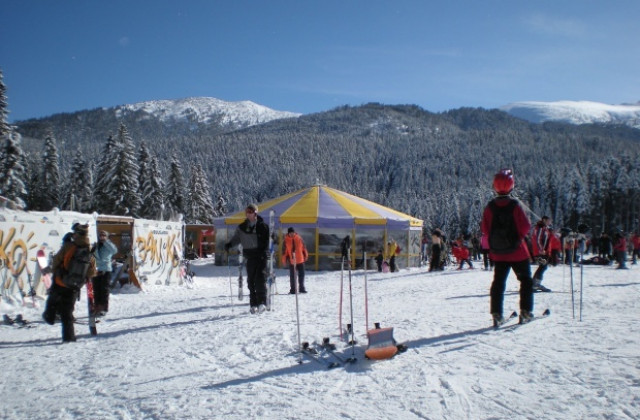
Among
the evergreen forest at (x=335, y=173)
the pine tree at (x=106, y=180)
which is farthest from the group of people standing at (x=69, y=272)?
the pine tree at (x=106, y=180)

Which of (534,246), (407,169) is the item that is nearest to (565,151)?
(407,169)

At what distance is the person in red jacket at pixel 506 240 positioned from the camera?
18.0 feet

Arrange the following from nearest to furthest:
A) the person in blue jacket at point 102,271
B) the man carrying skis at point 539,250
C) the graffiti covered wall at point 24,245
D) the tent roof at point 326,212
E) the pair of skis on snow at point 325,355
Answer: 1. the pair of skis on snow at point 325,355
2. the person in blue jacket at point 102,271
3. the graffiti covered wall at point 24,245
4. the man carrying skis at point 539,250
5. the tent roof at point 326,212

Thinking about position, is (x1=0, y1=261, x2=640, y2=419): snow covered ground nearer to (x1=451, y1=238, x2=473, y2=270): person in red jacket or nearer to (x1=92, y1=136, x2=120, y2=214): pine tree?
(x1=451, y1=238, x2=473, y2=270): person in red jacket

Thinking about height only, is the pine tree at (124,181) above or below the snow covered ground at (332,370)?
above

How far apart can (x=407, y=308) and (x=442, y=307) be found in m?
0.57

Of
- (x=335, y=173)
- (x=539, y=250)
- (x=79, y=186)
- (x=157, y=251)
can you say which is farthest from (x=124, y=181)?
(x=335, y=173)

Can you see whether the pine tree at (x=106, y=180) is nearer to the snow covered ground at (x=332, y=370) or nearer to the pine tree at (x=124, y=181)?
the pine tree at (x=124, y=181)

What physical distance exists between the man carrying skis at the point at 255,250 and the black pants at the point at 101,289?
278cm

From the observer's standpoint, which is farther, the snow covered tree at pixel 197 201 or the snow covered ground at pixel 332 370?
the snow covered tree at pixel 197 201

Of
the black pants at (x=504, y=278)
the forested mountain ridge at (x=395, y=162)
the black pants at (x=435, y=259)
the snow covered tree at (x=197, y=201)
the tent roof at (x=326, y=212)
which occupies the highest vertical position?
the forested mountain ridge at (x=395, y=162)

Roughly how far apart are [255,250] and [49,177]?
44.7 m

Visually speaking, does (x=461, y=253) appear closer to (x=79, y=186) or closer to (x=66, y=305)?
(x=66, y=305)

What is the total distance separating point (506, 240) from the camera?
217 inches
